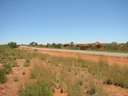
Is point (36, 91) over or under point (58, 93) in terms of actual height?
over

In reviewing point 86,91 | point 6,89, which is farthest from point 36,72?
point 86,91

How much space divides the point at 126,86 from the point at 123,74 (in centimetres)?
229

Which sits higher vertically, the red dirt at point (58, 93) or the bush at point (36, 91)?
the bush at point (36, 91)

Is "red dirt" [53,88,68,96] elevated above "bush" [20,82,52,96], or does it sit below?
below

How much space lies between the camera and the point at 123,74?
19.0 m

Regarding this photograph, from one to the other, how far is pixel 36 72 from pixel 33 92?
7.22 metres

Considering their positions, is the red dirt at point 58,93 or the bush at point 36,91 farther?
the red dirt at point 58,93

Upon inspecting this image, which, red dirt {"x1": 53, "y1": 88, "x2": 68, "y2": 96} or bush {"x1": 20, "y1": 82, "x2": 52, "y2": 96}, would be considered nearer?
bush {"x1": 20, "y1": 82, "x2": 52, "y2": 96}

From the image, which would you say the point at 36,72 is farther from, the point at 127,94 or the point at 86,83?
the point at 127,94

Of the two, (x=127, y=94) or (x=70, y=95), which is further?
(x=127, y=94)

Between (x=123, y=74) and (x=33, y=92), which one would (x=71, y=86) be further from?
(x=123, y=74)

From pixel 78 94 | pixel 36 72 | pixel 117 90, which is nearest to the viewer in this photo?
pixel 78 94

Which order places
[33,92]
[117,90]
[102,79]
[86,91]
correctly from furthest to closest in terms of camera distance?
1. [102,79]
2. [117,90]
3. [86,91]
4. [33,92]

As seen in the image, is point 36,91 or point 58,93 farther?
point 58,93
